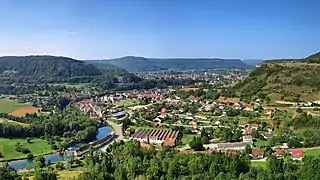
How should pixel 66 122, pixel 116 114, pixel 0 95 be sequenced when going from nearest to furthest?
pixel 66 122, pixel 116 114, pixel 0 95

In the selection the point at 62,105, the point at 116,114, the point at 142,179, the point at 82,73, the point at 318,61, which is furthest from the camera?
the point at 82,73

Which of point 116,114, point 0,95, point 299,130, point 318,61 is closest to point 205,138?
point 299,130

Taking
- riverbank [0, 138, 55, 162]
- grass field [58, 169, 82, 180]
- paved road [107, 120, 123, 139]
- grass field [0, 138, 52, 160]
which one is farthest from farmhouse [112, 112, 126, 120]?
grass field [58, 169, 82, 180]

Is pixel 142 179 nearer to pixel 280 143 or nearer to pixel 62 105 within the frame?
pixel 280 143

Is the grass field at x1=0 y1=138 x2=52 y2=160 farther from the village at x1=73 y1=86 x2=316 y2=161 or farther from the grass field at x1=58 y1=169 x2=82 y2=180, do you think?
the grass field at x1=58 y1=169 x2=82 y2=180

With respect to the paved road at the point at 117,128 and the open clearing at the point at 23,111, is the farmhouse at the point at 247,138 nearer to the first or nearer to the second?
the paved road at the point at 117,128

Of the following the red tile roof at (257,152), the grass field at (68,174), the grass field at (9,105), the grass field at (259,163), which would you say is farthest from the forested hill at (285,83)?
the grass field at (9,105)
